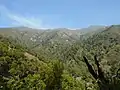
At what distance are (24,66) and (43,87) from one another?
44837 mm

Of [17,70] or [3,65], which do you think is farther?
[3,65]

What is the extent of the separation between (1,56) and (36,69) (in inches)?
919

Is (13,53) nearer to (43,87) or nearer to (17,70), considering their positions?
(17,70)

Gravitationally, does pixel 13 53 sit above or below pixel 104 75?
below

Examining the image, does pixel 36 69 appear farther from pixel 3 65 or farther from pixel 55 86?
pixel 55 86

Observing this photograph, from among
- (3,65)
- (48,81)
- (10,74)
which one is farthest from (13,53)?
(48,81)

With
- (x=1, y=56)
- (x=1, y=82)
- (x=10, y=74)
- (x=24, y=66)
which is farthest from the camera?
(x=1, y=56)

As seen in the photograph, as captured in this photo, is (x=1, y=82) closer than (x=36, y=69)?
Yes

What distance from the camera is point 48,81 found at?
275 ft

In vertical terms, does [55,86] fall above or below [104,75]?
below

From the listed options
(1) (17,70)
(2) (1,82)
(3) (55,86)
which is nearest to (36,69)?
(1) (17,70)

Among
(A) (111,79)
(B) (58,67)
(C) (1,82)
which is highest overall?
(A) (111,79)

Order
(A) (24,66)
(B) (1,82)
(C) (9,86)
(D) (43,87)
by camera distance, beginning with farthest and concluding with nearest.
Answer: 1. (A) (24,66)
2. (B) (1,82)
3. (C) (9,86)
4. (D) (43,87)

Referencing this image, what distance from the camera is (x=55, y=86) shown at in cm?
8388
